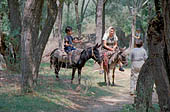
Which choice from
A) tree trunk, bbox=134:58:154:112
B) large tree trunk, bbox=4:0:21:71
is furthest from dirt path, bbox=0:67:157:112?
large tree trunk, bbox=4:0:21:71

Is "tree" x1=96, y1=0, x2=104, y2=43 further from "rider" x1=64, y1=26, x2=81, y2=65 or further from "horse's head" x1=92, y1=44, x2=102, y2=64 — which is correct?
"horse's head" x1=92, y1=44, x2=102, y2=64

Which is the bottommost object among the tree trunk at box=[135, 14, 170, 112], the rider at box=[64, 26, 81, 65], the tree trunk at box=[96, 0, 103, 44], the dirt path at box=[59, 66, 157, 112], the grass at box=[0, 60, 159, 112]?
the dirt path at box=[59, 66, 157, 112]

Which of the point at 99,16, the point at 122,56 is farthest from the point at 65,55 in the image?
the point at 99,16

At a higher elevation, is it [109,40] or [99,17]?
[99,17]

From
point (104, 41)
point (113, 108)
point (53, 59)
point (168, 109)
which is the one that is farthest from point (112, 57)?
point (168, 109)

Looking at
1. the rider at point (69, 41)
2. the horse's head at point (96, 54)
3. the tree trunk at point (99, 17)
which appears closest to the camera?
the horse's head at point (96, 54)

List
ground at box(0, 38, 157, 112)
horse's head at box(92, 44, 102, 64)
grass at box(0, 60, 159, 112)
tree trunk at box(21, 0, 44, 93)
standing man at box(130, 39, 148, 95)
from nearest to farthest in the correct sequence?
grass at box(0, 60, 159, 112) < ground at box(0, 38, 157, 112) < tree trunk at box(21, 0, 44, 93) < standing man at box(130, 39, 148, 95) < horse's head at box(92, 44, 102, 64)

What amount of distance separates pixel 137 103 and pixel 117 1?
41.4m

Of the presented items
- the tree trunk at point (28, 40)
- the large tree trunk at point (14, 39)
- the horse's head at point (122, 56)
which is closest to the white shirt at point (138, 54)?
the horse's head at point (122, 56)

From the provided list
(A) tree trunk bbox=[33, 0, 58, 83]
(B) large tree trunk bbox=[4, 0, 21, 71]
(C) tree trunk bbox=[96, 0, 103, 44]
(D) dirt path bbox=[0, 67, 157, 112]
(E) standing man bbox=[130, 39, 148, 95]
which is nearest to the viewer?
(D) dirt path bbox=[0, 67, 157, 112]

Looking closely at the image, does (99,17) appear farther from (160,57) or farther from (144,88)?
(160,57)

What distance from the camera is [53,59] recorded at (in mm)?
12781

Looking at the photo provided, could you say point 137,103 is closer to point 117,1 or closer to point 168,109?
point 168,109

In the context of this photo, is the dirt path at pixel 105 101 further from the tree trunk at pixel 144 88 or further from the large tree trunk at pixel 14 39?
the large tree trunk at pixel 14 39
